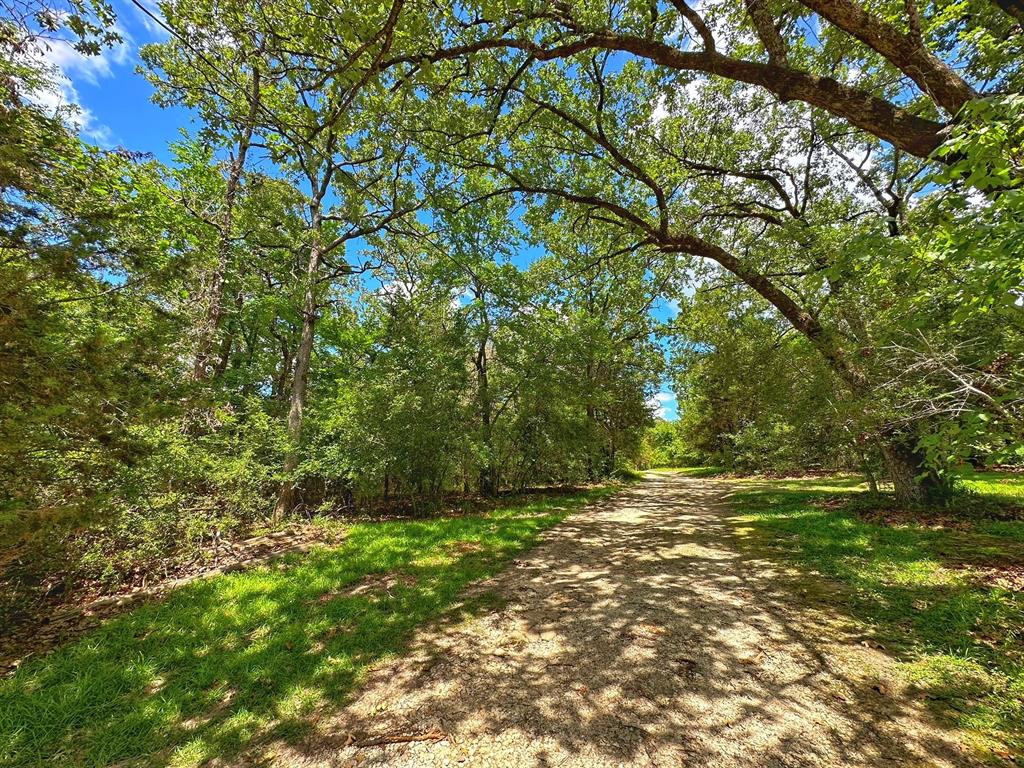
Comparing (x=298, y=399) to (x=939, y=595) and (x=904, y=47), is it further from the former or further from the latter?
(x=904, y=47)

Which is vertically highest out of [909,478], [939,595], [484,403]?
[484,403]

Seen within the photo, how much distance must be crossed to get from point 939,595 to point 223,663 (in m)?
6.81

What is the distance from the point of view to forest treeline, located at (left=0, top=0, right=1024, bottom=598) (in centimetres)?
299

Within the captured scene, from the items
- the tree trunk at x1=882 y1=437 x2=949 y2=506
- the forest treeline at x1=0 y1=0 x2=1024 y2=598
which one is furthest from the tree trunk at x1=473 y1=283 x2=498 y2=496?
the tree trunk at x1=882 y1=437 x2=949 y2=506

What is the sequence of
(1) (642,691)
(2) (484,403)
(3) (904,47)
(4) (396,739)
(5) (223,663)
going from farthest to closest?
(2) (484,403) < (3) (904,47) < (5) (223,663) < (1) (642,691) < (4) (396,739)

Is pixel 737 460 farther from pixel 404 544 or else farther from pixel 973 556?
pixel 404 544

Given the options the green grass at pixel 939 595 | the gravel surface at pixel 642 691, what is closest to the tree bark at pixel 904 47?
the green grass at pixel 939 595

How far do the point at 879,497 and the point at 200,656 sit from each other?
11.2 metres

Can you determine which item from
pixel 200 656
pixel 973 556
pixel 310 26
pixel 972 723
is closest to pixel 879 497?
pixel 973 556

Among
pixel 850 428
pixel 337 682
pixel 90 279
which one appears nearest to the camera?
pixel 337 682

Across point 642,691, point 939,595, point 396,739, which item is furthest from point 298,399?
point 939,595

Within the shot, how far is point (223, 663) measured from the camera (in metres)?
3.11

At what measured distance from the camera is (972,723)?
2141 millimetres

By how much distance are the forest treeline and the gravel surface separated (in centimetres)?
190
